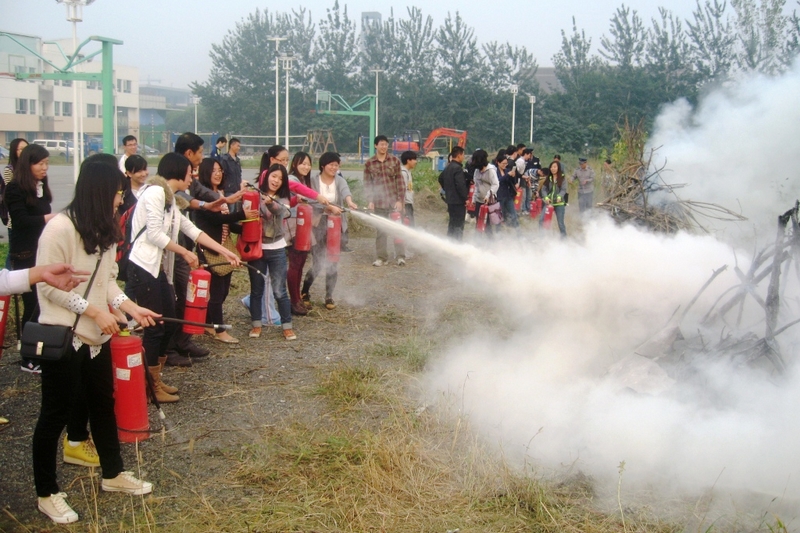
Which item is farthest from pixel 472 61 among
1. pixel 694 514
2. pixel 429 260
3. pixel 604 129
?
pixel 694 514

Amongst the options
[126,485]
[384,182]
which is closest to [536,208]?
[384,182]

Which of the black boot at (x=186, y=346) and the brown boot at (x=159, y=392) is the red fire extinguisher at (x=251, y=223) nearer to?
the black boot at (x=186, y=346)

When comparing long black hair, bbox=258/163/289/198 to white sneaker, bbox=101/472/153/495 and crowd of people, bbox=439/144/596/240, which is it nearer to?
white sneaker, bbox=101/472/153/495

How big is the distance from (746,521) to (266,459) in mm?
2599

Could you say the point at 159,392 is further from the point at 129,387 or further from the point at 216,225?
the point at 216,225

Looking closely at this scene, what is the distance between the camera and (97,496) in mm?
3801

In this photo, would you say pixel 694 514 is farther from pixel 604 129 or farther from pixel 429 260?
pixel 604 129

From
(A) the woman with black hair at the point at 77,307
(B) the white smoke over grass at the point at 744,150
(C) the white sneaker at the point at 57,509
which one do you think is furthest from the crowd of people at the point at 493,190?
(C) the white sneaker at the point at 57,509

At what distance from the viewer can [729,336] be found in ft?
16.8

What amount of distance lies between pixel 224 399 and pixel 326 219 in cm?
325

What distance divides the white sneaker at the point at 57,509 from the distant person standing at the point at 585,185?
46.2ft

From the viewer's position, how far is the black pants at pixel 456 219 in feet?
36.5

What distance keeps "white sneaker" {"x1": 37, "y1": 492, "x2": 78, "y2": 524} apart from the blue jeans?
3420 mm

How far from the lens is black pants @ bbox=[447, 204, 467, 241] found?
11.1 metres
